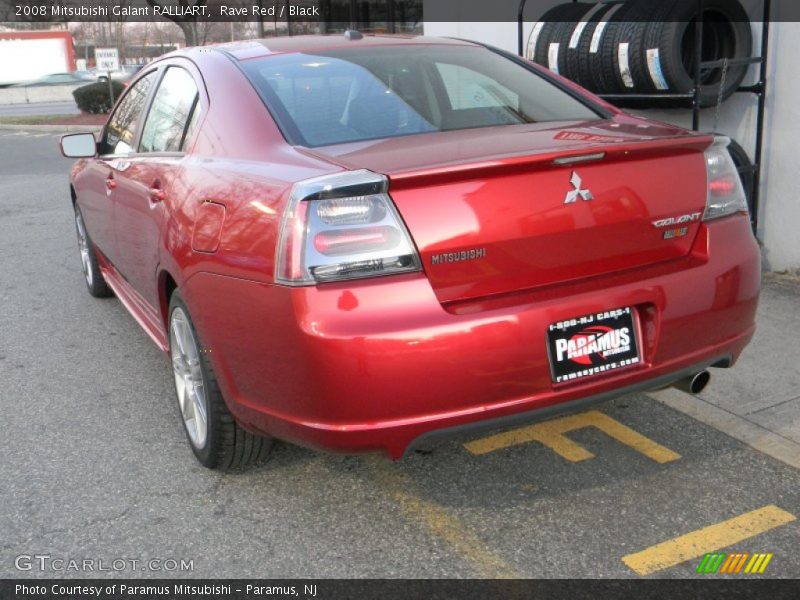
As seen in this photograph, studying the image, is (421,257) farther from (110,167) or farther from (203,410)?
(110,167)

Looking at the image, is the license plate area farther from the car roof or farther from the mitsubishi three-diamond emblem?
the car roof

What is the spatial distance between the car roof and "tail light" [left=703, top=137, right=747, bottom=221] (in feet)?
Result: 4.55

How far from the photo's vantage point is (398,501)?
10.4 ft

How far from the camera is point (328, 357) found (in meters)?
2.51

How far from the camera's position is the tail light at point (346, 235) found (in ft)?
8.31

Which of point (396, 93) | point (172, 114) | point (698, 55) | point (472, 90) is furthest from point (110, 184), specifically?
point (698, 55)

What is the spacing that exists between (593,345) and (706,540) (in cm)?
74

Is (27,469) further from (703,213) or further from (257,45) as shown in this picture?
(703,213)

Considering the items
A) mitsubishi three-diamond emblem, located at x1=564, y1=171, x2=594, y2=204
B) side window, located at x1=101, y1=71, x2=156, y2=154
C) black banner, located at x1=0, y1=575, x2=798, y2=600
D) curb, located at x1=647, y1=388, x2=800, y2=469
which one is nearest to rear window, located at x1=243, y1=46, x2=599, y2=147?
mitsubishi three-diamond emblem, located at x1=564, y1=171, x2=594, y2=204

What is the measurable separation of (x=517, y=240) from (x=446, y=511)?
1.03 meters

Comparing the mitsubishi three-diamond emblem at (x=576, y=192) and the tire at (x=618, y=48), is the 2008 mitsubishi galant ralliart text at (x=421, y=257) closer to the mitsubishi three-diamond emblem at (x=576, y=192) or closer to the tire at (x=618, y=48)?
the mitsubishi three-diamond emblem at (x=576, y=192)

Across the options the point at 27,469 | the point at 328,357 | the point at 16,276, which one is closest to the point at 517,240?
the point at 328,357

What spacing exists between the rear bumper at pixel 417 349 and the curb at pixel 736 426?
2.38ft

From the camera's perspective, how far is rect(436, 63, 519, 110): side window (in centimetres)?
346
